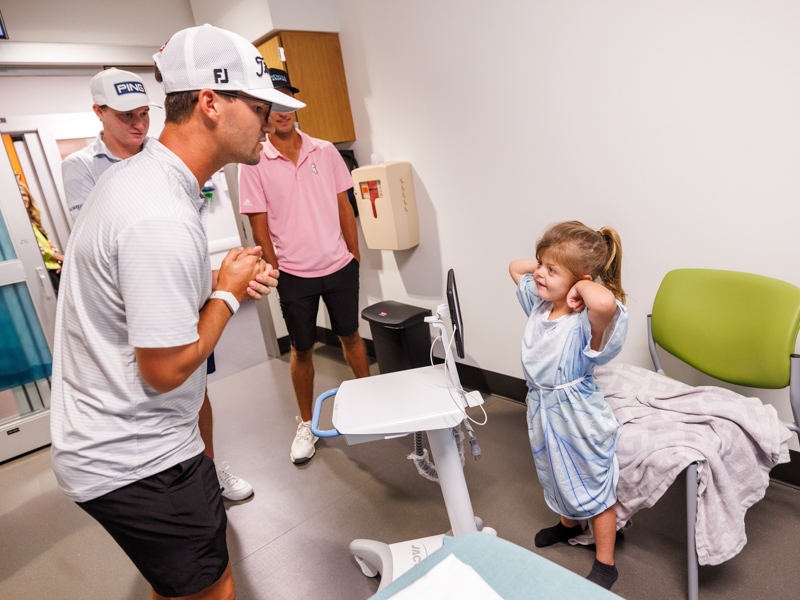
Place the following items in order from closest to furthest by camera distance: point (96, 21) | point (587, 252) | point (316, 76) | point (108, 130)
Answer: point (587, 252) < point (108, 130) < point (316, 76) < point (96, 21)

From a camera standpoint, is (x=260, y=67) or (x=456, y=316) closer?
(x=260, y=67)

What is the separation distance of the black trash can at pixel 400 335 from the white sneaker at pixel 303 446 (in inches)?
25.3

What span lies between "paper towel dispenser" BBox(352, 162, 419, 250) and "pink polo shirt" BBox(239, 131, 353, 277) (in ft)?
1.04

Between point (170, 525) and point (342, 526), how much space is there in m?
1.03

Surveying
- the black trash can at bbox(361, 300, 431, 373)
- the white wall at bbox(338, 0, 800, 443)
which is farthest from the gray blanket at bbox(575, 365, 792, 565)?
the black trash can at bbox(361, 300, 431, 373)

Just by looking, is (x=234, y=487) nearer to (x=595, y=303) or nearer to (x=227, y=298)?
(x=227, y=298)

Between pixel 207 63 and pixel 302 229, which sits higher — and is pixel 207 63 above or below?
above


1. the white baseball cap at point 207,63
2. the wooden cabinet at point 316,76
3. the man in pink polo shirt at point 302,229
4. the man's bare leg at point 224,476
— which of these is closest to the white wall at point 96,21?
the wooden cabinet at point 316,76

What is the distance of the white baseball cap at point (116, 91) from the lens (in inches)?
78.9

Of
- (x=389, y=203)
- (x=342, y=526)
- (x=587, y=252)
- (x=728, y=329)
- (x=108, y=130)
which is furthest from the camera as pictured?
(x=389, y=203)

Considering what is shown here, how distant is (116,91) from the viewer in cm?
201

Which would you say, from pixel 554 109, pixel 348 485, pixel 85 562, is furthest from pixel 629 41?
pixel 85 562

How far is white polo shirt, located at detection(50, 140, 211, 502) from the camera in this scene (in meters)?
0.87

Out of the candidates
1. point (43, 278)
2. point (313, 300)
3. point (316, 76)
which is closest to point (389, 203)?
point (313, 300)
